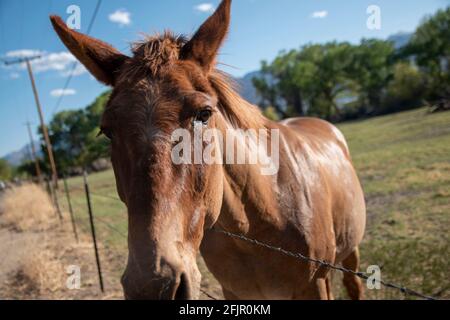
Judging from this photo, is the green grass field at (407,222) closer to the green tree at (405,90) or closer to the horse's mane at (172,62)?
the horse's mane at (172,62)

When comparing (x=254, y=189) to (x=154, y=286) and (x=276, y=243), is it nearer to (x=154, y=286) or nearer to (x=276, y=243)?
(x=276, y=243)

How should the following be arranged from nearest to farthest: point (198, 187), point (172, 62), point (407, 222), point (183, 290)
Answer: point (183, 290) → point (198, 187) → point (172, 62) → point (407, 222)

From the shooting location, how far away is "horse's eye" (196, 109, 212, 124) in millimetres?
1748

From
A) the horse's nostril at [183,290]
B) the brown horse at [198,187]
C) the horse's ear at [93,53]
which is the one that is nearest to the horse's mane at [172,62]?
the brown horse at [198,187]

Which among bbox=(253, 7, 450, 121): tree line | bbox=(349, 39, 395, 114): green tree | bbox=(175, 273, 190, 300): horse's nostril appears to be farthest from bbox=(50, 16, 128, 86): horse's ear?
bbox=(349, 39, 395, 114): green tree

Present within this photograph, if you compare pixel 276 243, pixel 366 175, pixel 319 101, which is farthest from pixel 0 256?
pixel 319 101

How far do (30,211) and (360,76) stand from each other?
55.3 m

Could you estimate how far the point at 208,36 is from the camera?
194 cm

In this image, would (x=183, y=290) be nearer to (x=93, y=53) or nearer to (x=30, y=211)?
(x=93, y=53)

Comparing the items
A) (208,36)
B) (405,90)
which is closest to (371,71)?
(405,90)

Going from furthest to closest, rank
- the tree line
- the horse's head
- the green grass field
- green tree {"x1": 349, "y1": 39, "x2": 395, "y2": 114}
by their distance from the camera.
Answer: green tree {"x1": 349, "y1": 39, "x2": 395, "y2": 114} → the tree line → the green grass field → the horse's head

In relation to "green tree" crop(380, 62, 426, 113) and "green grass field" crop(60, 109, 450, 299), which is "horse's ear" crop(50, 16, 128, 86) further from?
"green tree" crop(380, 62, 426, 113)

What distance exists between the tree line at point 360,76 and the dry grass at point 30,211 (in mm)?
39934

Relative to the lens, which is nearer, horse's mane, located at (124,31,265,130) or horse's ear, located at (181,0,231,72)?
horse's mane, located at (124,31,265,130)
